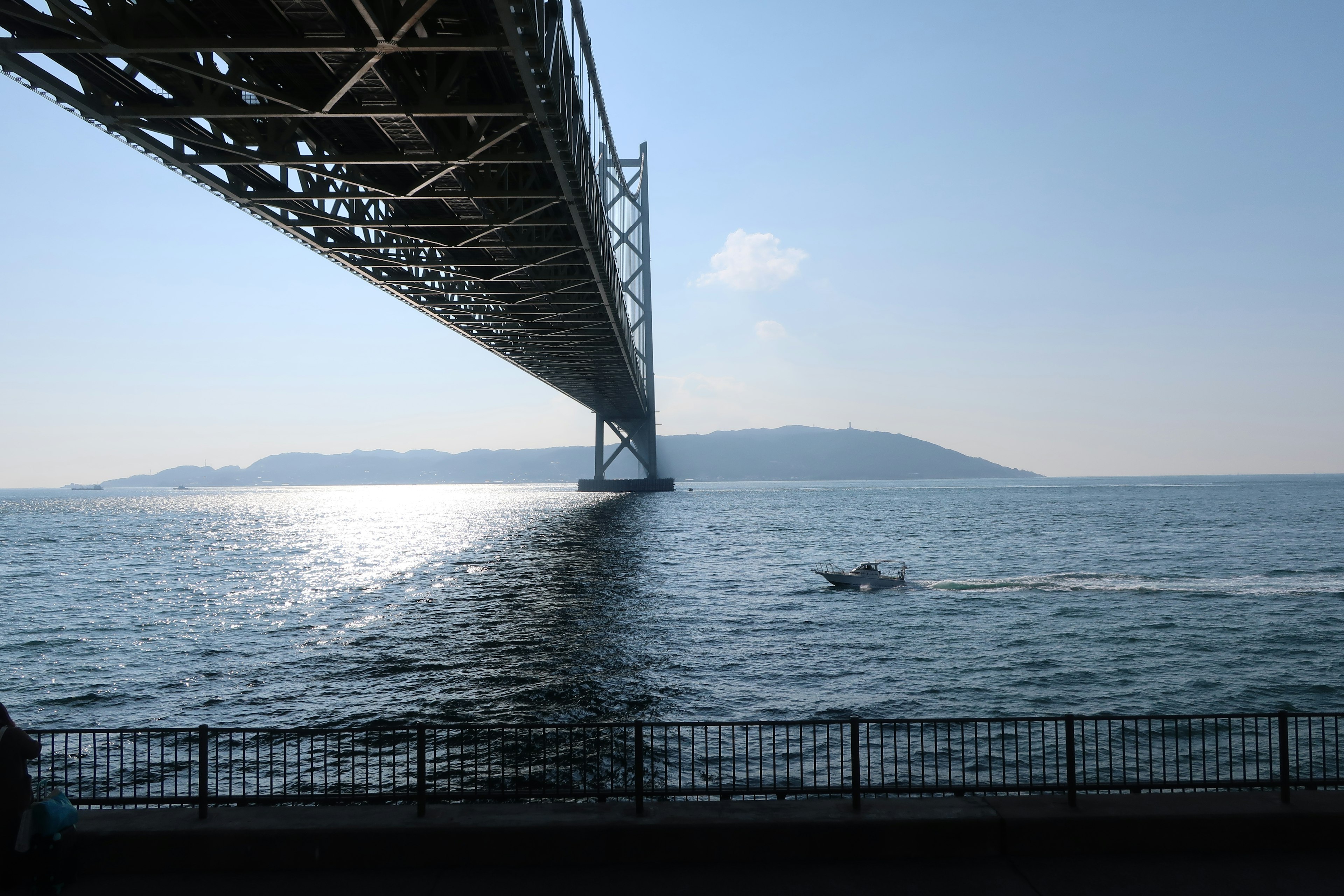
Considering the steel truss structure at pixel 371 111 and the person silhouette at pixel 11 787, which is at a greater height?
the steel truss structure at pixel 371 111

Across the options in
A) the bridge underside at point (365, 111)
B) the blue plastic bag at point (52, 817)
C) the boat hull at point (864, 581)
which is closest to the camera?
the blue plastic bag at point (52, 817)

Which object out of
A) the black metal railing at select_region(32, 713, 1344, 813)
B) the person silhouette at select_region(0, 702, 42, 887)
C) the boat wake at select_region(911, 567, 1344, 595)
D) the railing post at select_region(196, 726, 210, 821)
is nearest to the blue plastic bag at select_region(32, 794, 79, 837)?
the person silhouette at select_region(0, 702, 42, 887)

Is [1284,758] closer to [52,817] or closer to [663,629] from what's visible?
[52,817]

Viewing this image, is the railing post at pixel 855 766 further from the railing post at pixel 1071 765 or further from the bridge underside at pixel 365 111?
the bridge underside at pixel 365 111

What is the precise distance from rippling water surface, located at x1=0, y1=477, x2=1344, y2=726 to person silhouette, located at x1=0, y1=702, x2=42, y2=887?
12.5m

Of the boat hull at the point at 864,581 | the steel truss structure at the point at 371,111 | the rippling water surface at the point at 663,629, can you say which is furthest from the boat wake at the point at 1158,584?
the steel truss structure at the point at 371,111

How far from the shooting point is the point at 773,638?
2792cm

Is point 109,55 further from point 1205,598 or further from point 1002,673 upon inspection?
point 1205,598

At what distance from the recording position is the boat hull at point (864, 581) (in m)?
40.3

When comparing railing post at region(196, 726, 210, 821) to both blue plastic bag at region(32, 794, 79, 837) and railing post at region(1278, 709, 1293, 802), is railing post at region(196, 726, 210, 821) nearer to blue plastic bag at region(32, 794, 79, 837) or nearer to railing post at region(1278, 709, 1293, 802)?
blue plastic bag at region(32, 794, 79, 837)

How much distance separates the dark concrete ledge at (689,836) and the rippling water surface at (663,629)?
37.7 feet

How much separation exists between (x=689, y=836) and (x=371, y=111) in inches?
582

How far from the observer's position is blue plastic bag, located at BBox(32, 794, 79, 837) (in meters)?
6.00

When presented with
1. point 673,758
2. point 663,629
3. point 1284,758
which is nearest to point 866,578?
point 663,629
